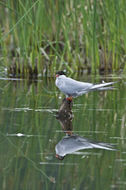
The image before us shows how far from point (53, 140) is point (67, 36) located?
4.31 metres

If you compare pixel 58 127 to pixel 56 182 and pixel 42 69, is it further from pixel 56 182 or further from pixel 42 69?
pixel 42 69

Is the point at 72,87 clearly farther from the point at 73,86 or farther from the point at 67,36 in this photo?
the point at 67,36

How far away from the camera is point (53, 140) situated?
16.3 ft

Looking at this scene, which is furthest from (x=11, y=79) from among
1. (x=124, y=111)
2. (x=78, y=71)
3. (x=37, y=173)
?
(x=37, y=173)

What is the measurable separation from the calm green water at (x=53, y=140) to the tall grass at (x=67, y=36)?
94 cm

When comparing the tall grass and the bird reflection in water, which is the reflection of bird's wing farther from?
the tall grass

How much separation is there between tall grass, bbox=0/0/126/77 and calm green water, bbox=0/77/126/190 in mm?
938

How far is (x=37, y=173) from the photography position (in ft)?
13.0

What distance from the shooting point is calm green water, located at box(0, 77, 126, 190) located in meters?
3.78

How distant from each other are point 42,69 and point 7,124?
401cm

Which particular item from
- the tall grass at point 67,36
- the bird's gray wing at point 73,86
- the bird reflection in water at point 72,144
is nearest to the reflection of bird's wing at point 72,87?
the bird's gray wing at point 73,86

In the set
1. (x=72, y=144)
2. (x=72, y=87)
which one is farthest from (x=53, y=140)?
(x=72, y=87)

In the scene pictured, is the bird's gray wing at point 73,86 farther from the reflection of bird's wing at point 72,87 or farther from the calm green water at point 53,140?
the calm green water at point 53,140

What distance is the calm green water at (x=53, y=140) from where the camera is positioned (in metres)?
3.78
